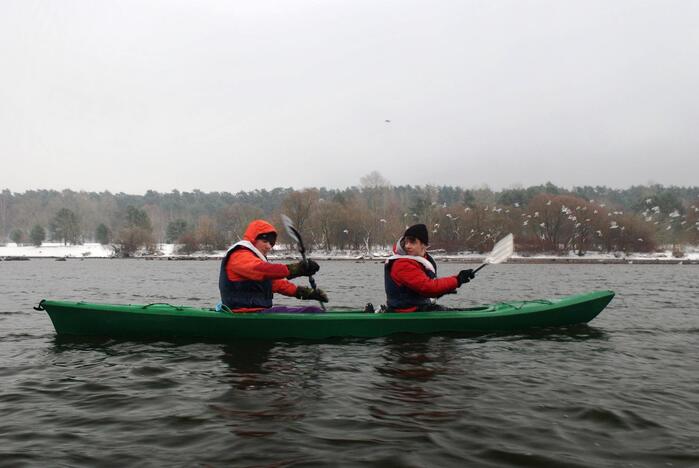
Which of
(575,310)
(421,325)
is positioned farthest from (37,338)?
(575,310)

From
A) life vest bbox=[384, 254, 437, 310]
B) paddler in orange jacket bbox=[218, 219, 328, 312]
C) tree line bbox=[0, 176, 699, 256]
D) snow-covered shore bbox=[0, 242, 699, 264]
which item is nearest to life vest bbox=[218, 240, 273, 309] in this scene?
paddler in orange jacket bbox=[218, 219, 328, 312]

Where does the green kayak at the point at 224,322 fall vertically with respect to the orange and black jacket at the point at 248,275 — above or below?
below

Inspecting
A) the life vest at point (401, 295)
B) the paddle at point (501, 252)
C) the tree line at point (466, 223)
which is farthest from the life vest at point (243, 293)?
the tree line at point (466, 223)

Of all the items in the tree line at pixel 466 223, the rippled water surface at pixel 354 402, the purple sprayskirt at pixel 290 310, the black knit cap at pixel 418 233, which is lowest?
the rippled water surface at pixel 354 402

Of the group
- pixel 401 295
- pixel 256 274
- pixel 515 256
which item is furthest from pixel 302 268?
pixel 515 256

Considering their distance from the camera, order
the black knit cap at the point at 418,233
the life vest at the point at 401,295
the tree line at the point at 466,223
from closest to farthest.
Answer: the black knit cap at the point at 418,233, the life vest at the point at 401,295, the tree line at the point at 466,223

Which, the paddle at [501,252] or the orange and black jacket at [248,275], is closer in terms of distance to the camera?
the orange and black jacket at [248,275]

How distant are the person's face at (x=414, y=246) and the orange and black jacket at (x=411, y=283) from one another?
0.62 ft

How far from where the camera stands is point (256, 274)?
22.8ft

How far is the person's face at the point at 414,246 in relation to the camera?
298 inches

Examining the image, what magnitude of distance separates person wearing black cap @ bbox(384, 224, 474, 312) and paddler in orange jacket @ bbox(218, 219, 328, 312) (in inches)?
45.4

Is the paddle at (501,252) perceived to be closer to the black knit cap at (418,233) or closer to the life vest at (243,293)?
the black knit cap at (418,233)

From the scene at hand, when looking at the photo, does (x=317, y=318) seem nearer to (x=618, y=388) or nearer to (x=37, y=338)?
(x=618, y=388)

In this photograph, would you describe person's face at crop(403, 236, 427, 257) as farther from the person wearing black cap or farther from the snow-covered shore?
the snow-covered shore
